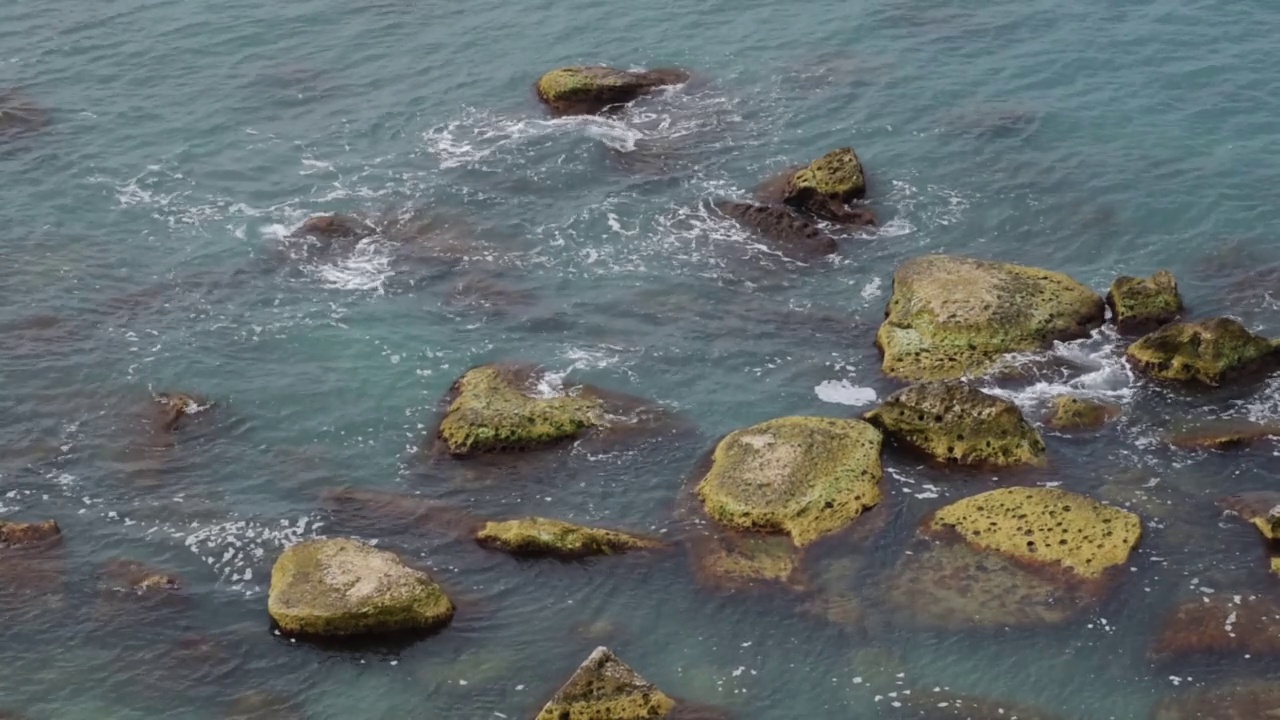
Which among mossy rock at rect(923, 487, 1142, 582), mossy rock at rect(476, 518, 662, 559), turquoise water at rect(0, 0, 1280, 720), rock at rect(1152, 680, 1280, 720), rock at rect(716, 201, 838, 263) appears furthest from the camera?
rock at rect(716, 201, 838, 263)

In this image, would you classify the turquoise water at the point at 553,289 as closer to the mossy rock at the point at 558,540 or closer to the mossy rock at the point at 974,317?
the mossy rock at the point at 558,540

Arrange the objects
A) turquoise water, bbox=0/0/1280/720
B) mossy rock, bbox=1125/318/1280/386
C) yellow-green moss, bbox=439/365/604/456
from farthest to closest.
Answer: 1. mossy rock, bbox=1125/318/1280/386
2. yellow-green moss, bbox=439/365/604/456
3. turquoise water, bbox=0/0/1280/720

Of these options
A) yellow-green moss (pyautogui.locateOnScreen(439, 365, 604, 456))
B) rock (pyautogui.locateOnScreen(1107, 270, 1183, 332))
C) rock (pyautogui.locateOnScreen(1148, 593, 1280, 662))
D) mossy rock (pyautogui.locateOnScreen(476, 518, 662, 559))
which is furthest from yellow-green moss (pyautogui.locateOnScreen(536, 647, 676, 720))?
rock (pyautogui.locateOnScreen(1107, 270, 1183, 332))

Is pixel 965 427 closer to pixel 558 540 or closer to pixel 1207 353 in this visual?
pixel 1207 353

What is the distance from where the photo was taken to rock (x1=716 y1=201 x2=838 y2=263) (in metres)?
55.8

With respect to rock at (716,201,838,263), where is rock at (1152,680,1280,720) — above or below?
below

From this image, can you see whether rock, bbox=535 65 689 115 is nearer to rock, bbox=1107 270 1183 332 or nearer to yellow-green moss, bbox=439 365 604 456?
yellow-green moss, bbox=439 365 604 456

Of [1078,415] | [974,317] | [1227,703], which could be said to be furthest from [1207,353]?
[1227,703]

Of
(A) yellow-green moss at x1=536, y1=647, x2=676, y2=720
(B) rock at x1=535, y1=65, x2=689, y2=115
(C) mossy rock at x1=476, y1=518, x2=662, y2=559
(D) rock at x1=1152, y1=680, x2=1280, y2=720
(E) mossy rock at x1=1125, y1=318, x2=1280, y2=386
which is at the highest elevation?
(B) rock at x1=535, y1=65, x2=689, y2=115

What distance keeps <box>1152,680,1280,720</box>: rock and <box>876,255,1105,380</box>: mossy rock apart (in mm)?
14611

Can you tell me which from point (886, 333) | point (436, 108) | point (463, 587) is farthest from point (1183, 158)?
point (463, 587)

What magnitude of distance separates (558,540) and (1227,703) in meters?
17.8

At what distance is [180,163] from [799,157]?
26.4m

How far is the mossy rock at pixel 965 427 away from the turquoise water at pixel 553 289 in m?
0.89
